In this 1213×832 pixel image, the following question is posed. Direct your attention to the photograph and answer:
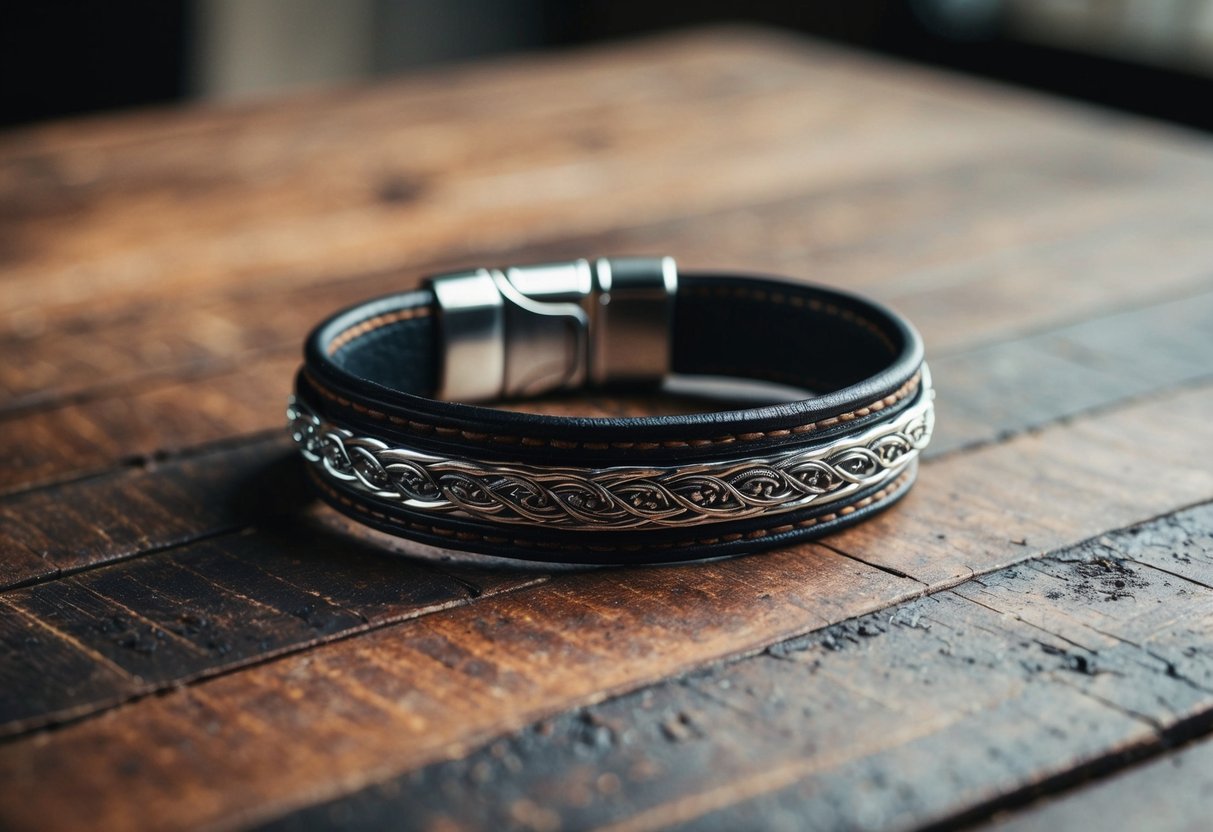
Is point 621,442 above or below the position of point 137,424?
Result: above

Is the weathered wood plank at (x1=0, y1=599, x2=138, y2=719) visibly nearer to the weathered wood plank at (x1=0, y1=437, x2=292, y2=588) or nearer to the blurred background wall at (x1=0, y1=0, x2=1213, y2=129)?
the weathered wood plank at (x1=0, y1=437, x2=292, y2=588)

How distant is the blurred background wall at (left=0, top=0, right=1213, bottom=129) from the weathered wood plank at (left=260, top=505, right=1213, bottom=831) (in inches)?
78.7

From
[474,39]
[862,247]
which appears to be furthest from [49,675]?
[474,39]

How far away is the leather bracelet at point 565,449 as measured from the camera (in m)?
0.66

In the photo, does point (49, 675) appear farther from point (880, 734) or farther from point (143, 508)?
point (880, 734)

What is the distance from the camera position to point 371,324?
2.78 ft

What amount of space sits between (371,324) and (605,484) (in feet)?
0.81

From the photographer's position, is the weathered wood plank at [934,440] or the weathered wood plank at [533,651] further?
the weathered wood plank at [934,440]

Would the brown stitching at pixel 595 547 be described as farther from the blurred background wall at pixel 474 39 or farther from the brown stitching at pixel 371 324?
the blurred background wall at pixel 474 39

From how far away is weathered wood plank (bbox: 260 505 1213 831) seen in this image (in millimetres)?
517

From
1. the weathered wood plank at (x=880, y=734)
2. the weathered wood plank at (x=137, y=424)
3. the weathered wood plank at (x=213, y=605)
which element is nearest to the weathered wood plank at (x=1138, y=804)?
the weathered wood plank at (x=880, y=734)

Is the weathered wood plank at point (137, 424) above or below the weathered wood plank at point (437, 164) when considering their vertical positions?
below

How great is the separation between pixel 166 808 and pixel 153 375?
537mm

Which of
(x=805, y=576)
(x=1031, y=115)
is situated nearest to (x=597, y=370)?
(x=805, y=576)
